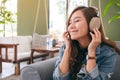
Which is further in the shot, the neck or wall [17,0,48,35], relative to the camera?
wall [17,0,48,35]

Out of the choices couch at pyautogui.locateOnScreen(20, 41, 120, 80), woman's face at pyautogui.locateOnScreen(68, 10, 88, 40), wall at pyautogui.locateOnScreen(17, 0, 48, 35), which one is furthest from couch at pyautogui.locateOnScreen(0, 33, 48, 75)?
woman's face at pyautogui.locateOnScreen(68, 10, 88, 40)

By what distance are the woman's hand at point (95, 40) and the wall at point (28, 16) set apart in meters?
5.13

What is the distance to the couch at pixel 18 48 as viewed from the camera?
4414 millimetres

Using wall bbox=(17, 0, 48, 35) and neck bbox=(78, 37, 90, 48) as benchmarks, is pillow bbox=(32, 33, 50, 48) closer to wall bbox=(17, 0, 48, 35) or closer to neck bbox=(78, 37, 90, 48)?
wall bbox=(17, 0, 48, 35)

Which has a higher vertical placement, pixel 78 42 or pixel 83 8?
pixel 83 8

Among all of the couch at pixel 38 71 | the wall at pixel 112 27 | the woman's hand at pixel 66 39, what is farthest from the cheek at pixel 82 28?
the wall at pixel 112 27

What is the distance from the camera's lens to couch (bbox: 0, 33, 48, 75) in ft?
14.5

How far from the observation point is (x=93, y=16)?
1.23 metres

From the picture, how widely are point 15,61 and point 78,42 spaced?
3.24m

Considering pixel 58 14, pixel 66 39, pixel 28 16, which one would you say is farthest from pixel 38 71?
pixel 58 14

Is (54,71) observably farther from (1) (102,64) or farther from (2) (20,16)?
(2) (20,16)

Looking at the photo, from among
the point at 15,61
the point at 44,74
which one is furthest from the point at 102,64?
the point at 15,61

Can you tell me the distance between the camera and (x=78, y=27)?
1204mm

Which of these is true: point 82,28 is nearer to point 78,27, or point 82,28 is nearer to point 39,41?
point 78,27
